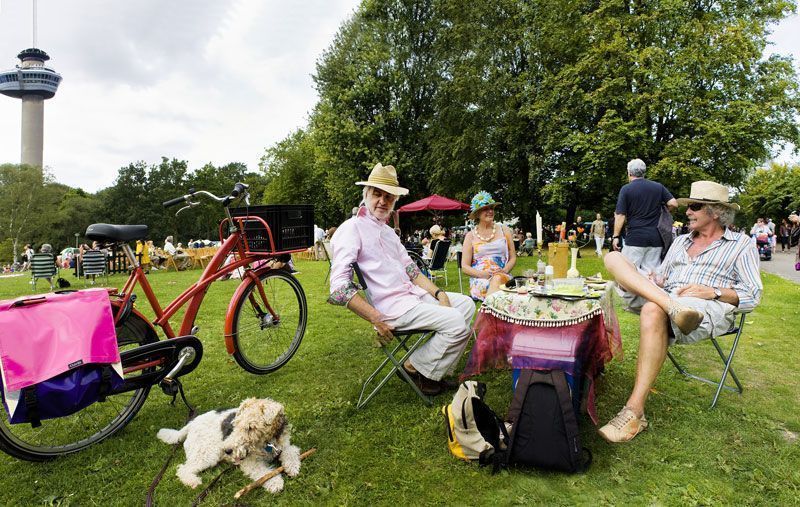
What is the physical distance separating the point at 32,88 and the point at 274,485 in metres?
126

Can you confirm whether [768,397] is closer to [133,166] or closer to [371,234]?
[371,234]

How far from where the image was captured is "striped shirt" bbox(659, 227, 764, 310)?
9.30 feet

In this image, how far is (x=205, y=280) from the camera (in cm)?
334

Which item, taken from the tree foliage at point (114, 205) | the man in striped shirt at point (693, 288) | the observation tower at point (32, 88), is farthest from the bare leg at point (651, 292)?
the observation tower at point (32, 88)

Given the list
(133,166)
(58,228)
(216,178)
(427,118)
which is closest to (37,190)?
(58,228)

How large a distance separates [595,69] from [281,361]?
690 inches

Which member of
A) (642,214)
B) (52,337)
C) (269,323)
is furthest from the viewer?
(642,214)

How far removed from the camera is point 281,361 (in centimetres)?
394

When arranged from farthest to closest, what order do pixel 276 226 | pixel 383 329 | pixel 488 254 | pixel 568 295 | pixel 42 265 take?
pixel 42 265 < pixel 488 254 < pixel 276 226 < pixel 383 329 < pixel 568 295

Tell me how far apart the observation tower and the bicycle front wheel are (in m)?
116

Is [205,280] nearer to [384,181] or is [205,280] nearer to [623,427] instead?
[384,181]

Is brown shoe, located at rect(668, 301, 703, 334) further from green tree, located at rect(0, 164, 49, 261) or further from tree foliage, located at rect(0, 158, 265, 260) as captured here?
green tree, located at rect(0, 164, 49, 261)

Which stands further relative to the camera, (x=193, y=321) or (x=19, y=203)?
(x=19, y=203)

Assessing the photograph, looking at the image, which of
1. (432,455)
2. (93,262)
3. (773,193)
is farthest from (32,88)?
(773,193)
